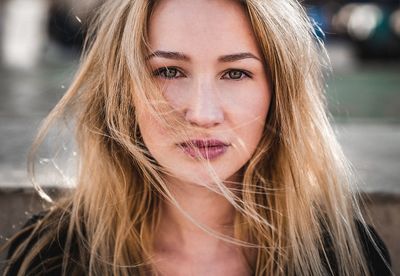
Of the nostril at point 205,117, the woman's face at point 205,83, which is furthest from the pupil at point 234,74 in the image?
the nostril at point 205,117

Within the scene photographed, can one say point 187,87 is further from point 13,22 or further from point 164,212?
point 13,22

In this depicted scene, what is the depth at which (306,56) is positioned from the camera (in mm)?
1996

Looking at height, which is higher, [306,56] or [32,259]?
[306,56]

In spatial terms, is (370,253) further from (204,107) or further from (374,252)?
(204,107)

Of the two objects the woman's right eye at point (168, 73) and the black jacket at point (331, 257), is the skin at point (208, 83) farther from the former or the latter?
the black jacket at point (331, 257)

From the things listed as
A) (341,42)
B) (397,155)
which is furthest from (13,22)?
(397,155)

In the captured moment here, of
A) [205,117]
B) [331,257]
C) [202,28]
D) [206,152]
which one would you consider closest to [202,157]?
[206,152]

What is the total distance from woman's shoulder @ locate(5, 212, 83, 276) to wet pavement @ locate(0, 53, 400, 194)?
334mm

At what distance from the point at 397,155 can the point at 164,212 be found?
1.48m

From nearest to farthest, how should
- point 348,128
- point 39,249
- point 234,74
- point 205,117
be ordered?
point 205,117
point 234,74
point 39,249
point 348,128

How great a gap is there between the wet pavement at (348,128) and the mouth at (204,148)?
693 millimetres

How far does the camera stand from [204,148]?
183 cm

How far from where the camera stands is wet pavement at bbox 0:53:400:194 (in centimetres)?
260

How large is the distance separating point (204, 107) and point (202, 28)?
0.24 meters
